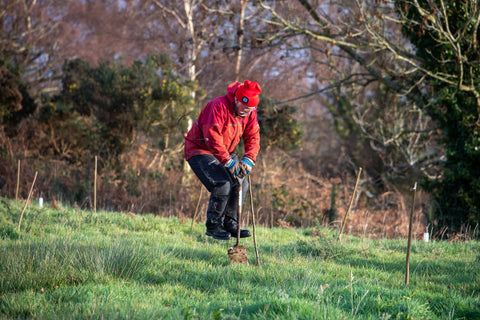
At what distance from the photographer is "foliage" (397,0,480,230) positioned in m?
8.74

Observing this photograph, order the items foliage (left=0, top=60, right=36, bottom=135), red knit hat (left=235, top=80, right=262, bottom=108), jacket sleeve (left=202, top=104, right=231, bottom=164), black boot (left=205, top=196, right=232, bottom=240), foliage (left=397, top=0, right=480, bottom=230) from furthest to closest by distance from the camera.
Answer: foliage (left=0, top=60, right=36, bottom=135)
foliage (left=397, top=0, right=480, bottom=230)
black boot (left=205, top=196, right=232, bottom=240)
jacket sleeve (left=202, top=104, right=231, bottom=164)
red knit hat (left=235, top=80, right=262, bottom=108)

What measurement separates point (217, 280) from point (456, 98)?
24.8 feet

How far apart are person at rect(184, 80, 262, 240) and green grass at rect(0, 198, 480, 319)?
0.44 m

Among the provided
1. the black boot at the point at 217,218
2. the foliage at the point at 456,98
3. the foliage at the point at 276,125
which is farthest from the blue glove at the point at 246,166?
the foliage at the point at 276,125

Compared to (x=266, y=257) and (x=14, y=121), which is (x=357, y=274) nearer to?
(x=266, y=257)

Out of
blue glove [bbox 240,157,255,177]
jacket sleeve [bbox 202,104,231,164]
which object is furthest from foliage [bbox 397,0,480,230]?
jacket sleeve [bbox 202,104,231,164]

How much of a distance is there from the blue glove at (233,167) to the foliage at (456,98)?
5732mm

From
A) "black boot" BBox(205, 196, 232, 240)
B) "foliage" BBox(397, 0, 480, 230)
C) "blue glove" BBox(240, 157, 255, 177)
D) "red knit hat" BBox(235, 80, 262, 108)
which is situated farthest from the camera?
"foliage" BBox(397, 0, 480, 230)

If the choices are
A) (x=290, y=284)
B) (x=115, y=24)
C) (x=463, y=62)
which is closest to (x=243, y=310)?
(x=290, y=284)

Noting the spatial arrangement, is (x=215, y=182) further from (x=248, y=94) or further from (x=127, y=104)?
(x=127, y=104)

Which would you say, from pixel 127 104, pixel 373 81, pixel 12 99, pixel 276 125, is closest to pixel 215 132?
pixel 276 125

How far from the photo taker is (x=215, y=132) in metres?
4.81

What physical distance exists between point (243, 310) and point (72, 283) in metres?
1.58

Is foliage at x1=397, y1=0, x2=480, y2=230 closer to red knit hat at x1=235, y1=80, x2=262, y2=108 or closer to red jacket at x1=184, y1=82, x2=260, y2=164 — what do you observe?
red jacket at x1=184, y1=82, x2=260, y2=164
